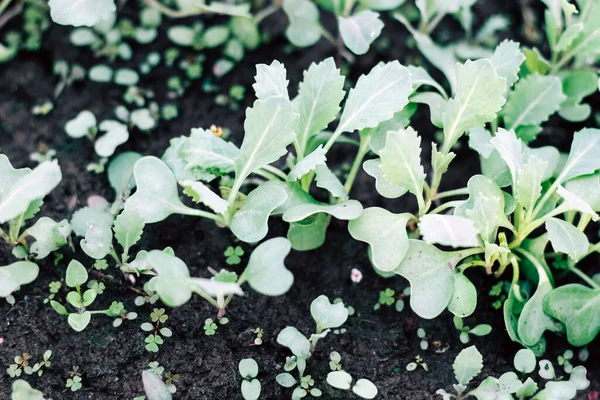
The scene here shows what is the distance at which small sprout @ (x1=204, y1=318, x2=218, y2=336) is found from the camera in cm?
123

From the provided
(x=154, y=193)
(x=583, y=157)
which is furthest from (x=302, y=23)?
(x=583, y=157)

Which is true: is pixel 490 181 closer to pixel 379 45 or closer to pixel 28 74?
pixel 379 45

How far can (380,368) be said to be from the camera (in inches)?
49.2

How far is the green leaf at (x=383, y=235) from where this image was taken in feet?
3.81

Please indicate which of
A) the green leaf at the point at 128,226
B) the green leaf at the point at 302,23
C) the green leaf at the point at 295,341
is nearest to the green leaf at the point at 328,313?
the green leaf at the point at 295,341

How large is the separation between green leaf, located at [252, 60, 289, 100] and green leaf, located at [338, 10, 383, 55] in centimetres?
22

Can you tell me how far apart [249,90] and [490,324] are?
33.0 inches

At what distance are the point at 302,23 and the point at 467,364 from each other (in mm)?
913

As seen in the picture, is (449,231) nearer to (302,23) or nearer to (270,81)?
(270,81)

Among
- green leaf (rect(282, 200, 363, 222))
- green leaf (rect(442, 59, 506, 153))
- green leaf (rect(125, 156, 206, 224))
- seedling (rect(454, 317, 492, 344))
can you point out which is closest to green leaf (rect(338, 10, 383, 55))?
green leaf (rect(442, 59, 506, 153))

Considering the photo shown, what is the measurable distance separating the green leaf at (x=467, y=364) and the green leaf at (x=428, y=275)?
9cm

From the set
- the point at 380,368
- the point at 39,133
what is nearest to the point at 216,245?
the point at 380,368

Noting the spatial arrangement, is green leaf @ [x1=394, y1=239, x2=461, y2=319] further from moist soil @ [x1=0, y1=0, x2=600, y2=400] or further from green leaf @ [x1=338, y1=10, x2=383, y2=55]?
green leaf @ [x1=338, y1=10, x2=383, y2=55]

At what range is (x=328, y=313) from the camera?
1.18 metres
